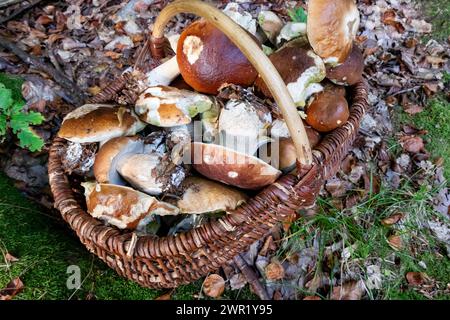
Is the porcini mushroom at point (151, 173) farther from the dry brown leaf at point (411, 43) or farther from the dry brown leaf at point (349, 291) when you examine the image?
the dry brown leaf at point (411, 43)

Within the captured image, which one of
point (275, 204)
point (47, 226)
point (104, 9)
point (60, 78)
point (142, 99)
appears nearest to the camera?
point (275, 204)

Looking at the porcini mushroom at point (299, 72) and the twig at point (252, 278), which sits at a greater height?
the porcini mushroom at point (299, 72)

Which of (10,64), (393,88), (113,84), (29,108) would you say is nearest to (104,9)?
(10,64)

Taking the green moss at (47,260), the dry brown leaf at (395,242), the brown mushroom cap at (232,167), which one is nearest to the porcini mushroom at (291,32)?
the brown mushroom cap at (232,167)

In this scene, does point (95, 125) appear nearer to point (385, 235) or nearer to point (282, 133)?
point (282, 133)

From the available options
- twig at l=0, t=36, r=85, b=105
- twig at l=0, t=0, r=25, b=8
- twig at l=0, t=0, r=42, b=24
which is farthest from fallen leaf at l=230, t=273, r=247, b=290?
twig at l=0, t=0, r=25, b=8

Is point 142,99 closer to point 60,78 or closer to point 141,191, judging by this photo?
point 141,191
